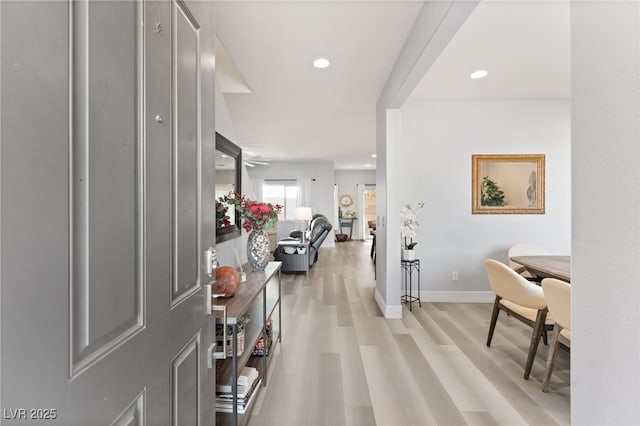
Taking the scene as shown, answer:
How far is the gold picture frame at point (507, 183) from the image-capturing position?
3.89 metres

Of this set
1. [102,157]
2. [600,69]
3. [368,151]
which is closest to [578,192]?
[600,69]

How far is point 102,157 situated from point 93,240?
156 millimetres

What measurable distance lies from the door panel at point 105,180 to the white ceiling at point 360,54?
5.79ft

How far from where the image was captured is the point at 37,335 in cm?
43

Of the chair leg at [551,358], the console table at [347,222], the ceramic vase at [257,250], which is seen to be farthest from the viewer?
the console table at [347,222]

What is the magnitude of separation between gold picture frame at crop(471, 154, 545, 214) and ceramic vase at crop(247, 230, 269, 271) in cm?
302

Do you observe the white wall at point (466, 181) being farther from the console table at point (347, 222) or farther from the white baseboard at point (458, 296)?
the console table at point (347, 222)

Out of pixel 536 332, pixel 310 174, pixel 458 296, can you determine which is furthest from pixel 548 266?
pixel 310 174

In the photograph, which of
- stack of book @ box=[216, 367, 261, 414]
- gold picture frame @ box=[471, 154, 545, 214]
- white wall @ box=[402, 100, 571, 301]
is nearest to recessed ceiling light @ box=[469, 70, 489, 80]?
white wall @ box=[402, 100, 571, 301]

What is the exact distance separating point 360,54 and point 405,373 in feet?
8.69

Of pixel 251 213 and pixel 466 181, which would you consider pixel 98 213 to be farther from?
pixel 466 181

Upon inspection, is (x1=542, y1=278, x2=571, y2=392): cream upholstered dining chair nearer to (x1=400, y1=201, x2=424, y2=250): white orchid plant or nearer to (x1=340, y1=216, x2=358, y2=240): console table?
(x1=400, y1=201, x2=424, y2=250): white orchid plant

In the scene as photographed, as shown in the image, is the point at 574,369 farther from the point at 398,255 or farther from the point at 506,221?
the point at 506,221

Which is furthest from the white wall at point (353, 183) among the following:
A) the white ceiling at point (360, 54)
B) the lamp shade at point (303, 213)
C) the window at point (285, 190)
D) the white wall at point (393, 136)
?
the white wall at point (393, 136)
